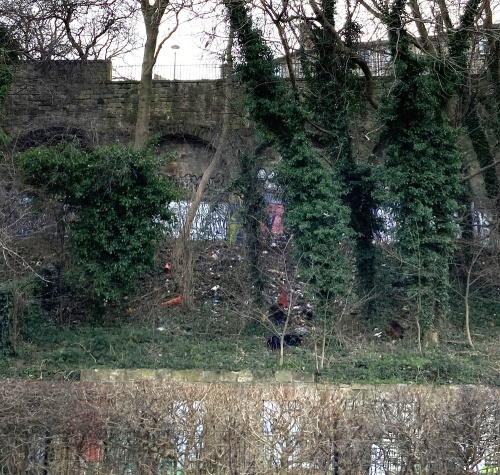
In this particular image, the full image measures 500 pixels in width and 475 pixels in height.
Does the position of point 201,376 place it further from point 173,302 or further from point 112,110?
point 112,110

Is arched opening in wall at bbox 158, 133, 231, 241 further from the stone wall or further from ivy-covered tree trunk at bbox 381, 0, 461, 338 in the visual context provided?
ivy-covered tree trunk at bbox 381, 0, 461, 338

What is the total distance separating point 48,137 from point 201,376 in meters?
11.6

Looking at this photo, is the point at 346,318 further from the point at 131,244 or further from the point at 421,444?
the point at 421,444

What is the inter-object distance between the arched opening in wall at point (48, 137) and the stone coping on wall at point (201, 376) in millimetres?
9609

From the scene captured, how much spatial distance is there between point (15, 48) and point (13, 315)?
7381 mm

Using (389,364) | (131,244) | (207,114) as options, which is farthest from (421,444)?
(207,114)

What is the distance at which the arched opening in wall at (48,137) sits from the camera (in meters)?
20.0

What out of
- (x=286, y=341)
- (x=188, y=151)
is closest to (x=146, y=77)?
(x=188, y=151)

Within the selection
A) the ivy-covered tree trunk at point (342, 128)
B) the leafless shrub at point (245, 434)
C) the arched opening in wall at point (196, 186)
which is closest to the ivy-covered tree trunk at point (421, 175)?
the ivy-covered tree trunk at point (342, 128)

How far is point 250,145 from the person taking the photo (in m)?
19.6

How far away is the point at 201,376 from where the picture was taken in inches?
464

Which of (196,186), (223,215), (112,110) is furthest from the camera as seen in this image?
(112,110)

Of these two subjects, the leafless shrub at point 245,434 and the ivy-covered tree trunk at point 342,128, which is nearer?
the leafless shrub at point 245,434

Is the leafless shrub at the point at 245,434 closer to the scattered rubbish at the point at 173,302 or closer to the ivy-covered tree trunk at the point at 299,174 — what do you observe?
the ivy-covered tree trunk at the point at 299,174
